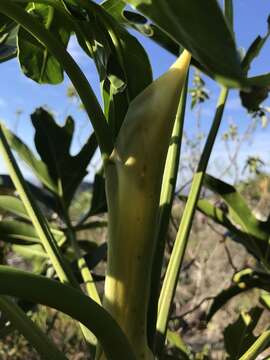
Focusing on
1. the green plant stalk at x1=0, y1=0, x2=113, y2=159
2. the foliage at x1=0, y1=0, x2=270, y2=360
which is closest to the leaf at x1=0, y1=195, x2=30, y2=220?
the foliage at x1=0, y1=0, x2=270, y2=360

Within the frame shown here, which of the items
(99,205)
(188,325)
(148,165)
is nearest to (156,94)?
(148,165)

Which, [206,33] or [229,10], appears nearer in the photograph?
[206,33]

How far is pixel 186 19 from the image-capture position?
31 centimetres

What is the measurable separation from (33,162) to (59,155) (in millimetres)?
51

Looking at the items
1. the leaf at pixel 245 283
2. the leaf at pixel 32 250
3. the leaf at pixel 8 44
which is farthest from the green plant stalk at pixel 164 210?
the leaf at pixel 32 250

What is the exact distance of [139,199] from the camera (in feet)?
1.57

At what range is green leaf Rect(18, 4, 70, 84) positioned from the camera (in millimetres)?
620

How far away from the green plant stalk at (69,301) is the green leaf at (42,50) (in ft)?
1.04

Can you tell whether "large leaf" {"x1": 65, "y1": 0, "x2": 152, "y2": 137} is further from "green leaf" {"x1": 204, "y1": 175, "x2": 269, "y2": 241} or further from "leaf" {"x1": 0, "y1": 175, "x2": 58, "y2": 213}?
"leaf" {"x1": 0, "y1": 175, "x2": 58, "y2": 213}

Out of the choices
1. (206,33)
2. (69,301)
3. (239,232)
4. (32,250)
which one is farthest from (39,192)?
(206,33)

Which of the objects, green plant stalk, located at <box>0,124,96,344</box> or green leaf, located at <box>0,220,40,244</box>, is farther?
green leaf, located at <box>0,220,40,244</box>

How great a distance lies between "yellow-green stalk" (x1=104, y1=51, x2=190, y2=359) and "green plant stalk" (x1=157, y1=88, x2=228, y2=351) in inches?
3.0

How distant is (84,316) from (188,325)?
3.85ft

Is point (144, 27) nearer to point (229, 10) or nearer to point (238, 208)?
point (229, 10)
